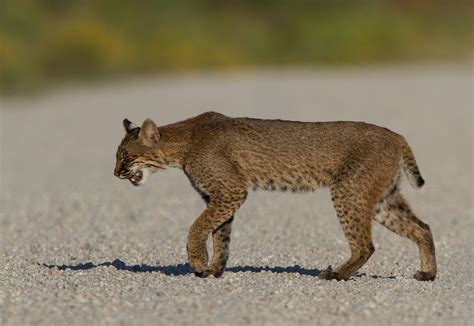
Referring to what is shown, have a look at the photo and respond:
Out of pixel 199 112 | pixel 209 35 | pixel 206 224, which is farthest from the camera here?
pixel 209 35

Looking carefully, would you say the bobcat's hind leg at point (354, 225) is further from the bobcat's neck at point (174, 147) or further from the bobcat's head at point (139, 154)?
the bobcat's head at point (139, 154)

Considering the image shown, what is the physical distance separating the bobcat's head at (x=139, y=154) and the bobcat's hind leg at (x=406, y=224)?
178 centimetres

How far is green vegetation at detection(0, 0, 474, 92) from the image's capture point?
4081cm

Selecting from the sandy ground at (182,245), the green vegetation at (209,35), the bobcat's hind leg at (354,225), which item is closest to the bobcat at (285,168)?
the bobcat's hind leg at (354,225)

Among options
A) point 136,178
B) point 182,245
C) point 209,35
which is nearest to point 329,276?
point 136,178

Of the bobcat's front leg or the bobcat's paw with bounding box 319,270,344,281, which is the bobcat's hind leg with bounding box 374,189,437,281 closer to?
the bobcat's paw with bounding box 319,270,344,281

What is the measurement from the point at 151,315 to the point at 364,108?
72.8ft

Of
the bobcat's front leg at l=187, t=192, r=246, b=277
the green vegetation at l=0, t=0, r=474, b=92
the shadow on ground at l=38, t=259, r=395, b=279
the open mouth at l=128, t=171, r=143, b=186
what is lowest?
the shadow on ground at l=38, t=259, r=395, b=279

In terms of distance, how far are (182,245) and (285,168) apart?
2368mm

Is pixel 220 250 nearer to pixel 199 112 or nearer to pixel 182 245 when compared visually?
pixel 182 245

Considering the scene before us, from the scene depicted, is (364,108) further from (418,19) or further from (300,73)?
(418,19)

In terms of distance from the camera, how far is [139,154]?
9734 mm

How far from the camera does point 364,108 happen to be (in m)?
29.5

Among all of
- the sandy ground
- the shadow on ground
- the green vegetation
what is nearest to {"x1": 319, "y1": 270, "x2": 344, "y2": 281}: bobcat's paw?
the sandy ground
